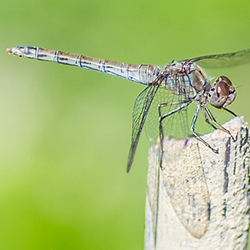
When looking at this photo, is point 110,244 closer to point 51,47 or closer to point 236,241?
point 236,241

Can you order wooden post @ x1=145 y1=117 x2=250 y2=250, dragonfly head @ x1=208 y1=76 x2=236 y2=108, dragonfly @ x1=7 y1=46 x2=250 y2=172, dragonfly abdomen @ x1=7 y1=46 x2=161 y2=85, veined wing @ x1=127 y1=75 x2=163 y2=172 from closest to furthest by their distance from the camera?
wooden post @ x1=145 y1=117 x2=250 y2=250 < veined wing @ x1=127 y1=75 x2=163 y2=172 < dragonfly @ x1=7 y1=46 x2=250 y2=172 < dragonfly head @ x1=208 y1=76 x2=236 y2=108 < dragonfly abdomen @ x1=7 y1=46 x2=161 y2=85

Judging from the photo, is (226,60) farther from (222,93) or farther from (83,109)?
(83,109)

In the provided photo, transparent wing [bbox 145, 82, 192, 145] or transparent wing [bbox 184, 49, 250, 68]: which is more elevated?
transparent wing [bbox 184, 49, 250, 68]

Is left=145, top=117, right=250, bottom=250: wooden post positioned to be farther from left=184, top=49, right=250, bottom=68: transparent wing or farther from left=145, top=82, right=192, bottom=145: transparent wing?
left=184, top=49, right=250, bottom=68: transparent wing

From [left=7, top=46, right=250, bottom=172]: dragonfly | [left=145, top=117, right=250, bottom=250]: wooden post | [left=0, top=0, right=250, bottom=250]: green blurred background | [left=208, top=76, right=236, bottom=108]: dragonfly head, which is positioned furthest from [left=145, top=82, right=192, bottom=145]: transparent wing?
[left=145, top=117, right=250, bottom=250]: wooden post

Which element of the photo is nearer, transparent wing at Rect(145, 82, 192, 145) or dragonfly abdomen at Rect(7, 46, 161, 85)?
transparent wing at Rect(145, 82, 192, 145)

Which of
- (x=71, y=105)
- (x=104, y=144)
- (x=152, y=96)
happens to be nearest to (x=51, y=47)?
(x=71, y=105)

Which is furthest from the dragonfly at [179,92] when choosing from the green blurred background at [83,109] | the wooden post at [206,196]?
the wooden post at [206,196]

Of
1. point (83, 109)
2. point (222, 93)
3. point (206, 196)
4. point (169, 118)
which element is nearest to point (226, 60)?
point (222, 93)
